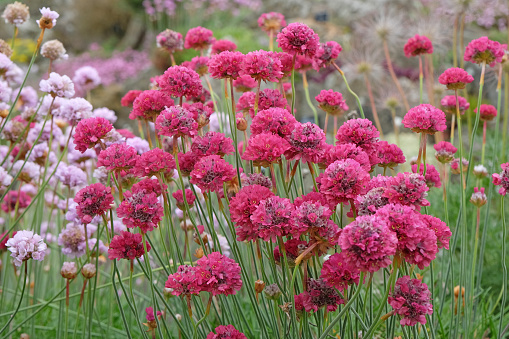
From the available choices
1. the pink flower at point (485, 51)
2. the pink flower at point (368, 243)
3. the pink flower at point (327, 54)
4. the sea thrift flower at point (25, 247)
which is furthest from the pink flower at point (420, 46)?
the sea thrift flower at point (25, 247)

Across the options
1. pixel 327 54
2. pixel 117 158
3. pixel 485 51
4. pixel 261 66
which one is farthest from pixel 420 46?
pixel 117 158

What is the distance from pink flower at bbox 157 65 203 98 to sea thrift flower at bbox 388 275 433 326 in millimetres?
661

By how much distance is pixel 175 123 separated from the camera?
103cm

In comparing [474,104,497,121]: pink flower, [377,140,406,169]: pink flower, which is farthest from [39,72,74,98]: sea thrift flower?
[474,104,497,121]: pink flower

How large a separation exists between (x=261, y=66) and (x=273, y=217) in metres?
0.39

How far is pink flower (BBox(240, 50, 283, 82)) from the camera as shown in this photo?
1.10 m

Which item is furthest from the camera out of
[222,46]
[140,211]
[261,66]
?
[222,46]

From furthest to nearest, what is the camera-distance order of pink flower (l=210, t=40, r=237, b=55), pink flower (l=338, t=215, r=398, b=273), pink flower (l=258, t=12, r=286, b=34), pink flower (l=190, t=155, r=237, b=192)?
pink flower (l=258, t=12, r=286, b=34) → pink flower (l=210, t=40, r=237, b=55) → pink flower (l=190, t=155, r=237, b=192) → pink flower (l=338, t=215, r=398, b=273)

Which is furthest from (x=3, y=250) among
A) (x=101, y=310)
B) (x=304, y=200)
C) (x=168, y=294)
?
(x=304, y=200)

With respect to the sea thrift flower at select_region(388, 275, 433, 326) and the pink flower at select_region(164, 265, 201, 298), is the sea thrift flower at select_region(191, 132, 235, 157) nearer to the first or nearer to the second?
the pink flower at select_region(164, 265, 201, 298)

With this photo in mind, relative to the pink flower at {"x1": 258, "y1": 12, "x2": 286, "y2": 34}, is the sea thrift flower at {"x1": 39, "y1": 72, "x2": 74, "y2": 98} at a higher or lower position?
lower

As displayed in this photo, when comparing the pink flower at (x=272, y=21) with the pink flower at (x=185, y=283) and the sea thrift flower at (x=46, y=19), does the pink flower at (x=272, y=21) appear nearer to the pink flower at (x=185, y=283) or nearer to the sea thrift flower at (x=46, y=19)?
the sea thrift flower at (x=46, y=19)

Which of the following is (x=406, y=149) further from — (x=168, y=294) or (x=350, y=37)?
(x=168, y=294)

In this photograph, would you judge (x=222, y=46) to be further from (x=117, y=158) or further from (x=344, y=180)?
(x=344, y=180)
